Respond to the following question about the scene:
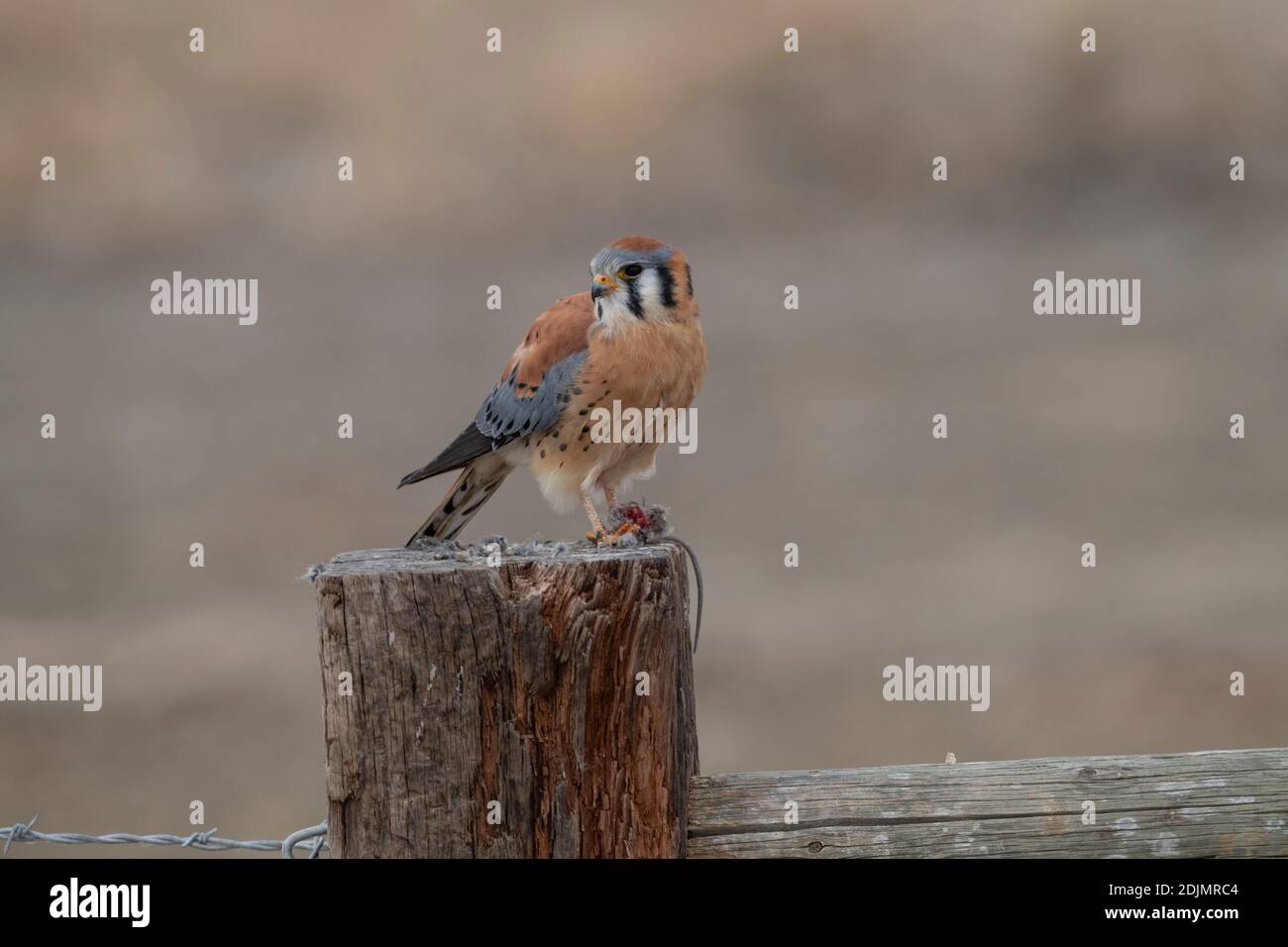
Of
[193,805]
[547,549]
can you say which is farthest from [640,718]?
[193,805]

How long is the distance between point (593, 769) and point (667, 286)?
6.07 feet

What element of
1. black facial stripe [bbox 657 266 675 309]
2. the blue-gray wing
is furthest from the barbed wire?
black facial stripe [bbox 657 266 675 309]

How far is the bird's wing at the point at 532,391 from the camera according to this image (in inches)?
167

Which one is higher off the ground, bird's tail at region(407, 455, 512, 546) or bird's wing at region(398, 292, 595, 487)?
bird's wing at region(398, 292, 595, 487)

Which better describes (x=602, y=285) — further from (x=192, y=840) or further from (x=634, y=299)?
(x=192, y=840)

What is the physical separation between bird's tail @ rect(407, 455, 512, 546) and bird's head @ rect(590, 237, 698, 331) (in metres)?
0.59

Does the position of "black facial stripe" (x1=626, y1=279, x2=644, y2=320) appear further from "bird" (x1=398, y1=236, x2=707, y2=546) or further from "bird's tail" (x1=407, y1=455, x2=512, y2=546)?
"bird's tail" (x1=407, y1=455, x2=512, y2=546)

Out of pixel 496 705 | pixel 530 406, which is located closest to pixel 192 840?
pixel 496 705

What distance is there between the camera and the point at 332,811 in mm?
2721

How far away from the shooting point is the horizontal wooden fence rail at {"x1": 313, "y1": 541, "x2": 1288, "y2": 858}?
105 inches

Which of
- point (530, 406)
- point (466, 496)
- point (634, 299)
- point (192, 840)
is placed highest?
point (634, 299)

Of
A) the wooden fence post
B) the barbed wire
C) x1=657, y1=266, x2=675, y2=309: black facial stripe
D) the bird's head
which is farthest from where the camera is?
x1=657, y1=266, x2=675, y2=309: black facial stripe

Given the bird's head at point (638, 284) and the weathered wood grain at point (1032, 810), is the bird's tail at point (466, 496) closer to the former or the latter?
the bird's head at point (638, 284)

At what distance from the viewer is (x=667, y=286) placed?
417cm
